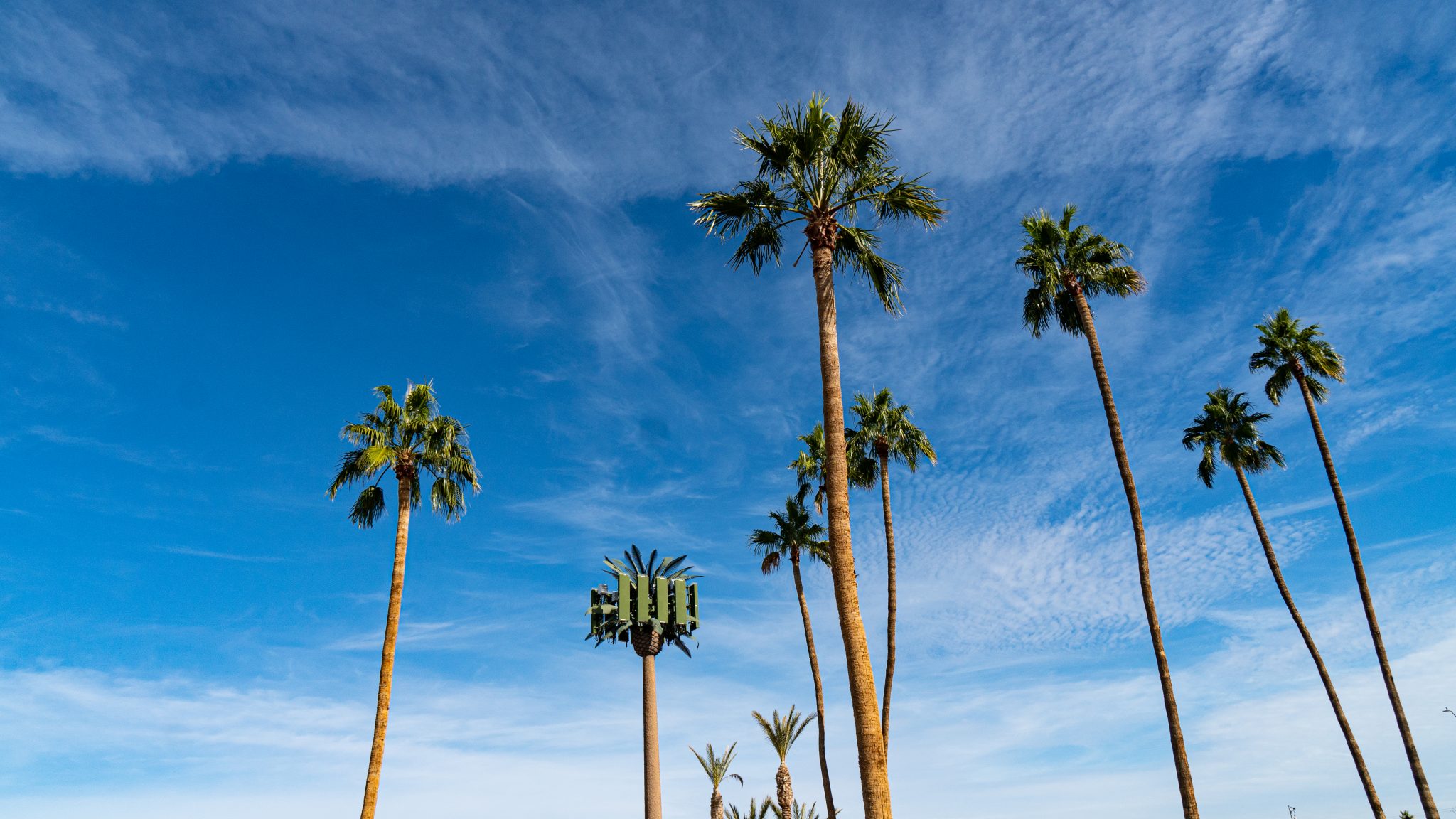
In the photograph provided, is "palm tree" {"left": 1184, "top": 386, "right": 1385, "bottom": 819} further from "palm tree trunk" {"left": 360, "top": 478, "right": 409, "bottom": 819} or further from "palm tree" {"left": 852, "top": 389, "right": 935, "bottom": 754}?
"palm tree trunk" {"left": 360, "top": 478, "right": 409, "bottom": 819}

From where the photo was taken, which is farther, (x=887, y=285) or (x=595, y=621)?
(x=595, y=621)

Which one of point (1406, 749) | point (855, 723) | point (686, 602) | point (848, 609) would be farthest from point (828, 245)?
point (1406, 749)

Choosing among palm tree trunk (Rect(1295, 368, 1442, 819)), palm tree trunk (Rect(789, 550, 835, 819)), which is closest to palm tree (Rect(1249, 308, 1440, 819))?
palm tree trunk (Rect(1295, 368, 1442, 819))

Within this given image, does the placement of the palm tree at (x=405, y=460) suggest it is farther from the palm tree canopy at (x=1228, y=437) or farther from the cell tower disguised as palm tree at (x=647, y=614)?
the palm tree canopy at (x=1228, y=437)

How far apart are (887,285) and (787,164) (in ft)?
11.2

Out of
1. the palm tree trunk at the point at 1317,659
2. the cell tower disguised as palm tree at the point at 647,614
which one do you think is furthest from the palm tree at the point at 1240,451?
the cell tower disguised as palm tree at the point at 647,614

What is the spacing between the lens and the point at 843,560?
13516mm

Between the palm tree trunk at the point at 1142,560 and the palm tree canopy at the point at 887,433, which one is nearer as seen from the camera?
the palm tree trunk at the point at 1142,560

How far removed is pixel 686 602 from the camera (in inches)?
1185

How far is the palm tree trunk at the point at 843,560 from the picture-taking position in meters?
12.1

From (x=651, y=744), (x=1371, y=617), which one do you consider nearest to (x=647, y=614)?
(x=651, y=744)

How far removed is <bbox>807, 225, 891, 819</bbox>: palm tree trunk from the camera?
12.1 m

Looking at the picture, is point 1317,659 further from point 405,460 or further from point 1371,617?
point 405,460

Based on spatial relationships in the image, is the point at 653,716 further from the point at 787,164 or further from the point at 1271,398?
the point at 1271,398
